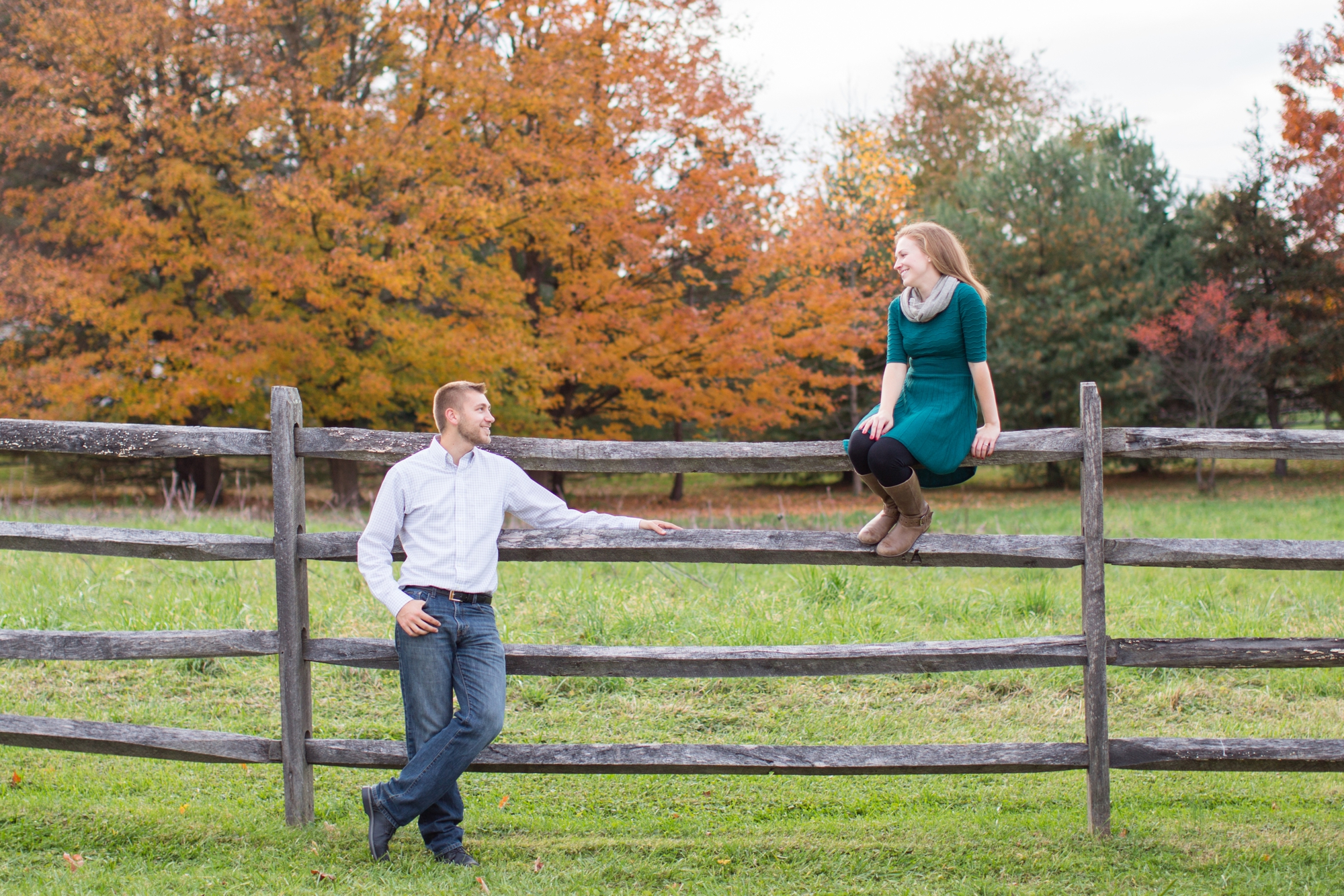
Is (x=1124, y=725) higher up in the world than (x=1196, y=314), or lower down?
lower down

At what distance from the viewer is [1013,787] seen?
4.76 m

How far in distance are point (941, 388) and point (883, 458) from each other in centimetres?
35

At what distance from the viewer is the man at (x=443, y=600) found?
11.8 feet

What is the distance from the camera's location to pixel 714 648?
401 centimetres

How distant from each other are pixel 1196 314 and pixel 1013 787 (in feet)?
64.9

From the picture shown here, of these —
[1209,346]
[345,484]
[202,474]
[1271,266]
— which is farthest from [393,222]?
[1271,266]

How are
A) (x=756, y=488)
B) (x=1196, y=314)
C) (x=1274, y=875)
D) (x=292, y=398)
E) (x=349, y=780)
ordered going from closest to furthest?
(x=1274, y=875) < (x=292, y=398) < (x=349, y=780) < (x=1196, y=314) < (x=756, y=488)

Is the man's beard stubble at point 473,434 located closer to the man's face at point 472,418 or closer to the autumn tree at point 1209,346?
the man's face at point 472,418

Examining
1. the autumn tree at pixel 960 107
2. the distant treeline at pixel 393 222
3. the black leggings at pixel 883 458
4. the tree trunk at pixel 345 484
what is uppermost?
the autumn tree at pixel 960 107

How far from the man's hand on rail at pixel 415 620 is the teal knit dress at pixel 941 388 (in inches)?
66.0

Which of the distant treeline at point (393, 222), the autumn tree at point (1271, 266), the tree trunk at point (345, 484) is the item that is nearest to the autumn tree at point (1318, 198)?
the autumn tree at point (1271, 266)

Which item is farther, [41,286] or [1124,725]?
[41,286]

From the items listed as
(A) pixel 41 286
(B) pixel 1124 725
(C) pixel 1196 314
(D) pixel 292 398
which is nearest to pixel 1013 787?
(B) pixel 1124 725

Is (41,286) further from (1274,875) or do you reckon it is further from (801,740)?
(1274,875)
